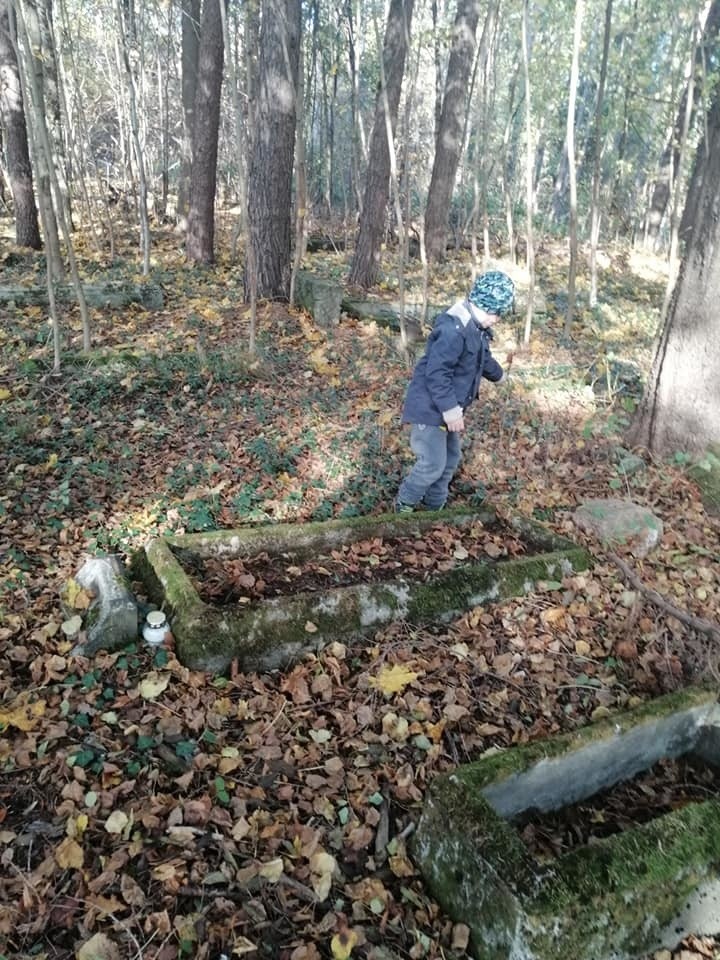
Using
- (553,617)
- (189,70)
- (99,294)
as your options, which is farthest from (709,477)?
(189,70)

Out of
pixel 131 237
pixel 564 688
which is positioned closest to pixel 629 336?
pixel 564 688

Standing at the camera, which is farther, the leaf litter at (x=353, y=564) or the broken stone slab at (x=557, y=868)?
the leaf litter at (x=353, y=564)

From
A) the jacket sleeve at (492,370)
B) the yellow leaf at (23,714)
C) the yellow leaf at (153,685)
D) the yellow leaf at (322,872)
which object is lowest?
the yellow leaf at (322,872)

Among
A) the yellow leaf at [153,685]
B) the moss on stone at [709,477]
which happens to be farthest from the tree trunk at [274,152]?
the yellow leaf at [153,685]

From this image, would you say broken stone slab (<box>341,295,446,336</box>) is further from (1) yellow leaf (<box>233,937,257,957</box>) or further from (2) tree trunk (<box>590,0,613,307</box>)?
(1) yellow leaf (<box>233,937,257,957</box>)

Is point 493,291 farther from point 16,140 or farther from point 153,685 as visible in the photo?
point 16,140

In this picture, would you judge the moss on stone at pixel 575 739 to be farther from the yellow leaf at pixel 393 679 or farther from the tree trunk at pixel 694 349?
the tree trunk at pixel 694 349

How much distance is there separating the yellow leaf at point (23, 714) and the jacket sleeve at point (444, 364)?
9.18 ft

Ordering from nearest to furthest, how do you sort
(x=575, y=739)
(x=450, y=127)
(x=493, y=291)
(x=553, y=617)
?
(x=575, y=739), (x=553, y=617), (x=493, y=291), (x=450, y=127)

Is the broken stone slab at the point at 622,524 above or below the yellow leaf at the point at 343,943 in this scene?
above

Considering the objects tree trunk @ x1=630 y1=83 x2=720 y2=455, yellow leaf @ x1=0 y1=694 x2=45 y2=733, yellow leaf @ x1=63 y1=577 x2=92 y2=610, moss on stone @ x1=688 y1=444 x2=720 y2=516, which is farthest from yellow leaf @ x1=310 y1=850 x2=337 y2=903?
tree trunk @ x1=630 y1=83 x2=720 y2=455

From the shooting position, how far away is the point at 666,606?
3686 millimetres

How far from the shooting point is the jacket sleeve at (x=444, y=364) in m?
4.13

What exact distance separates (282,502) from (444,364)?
5.50 ft
